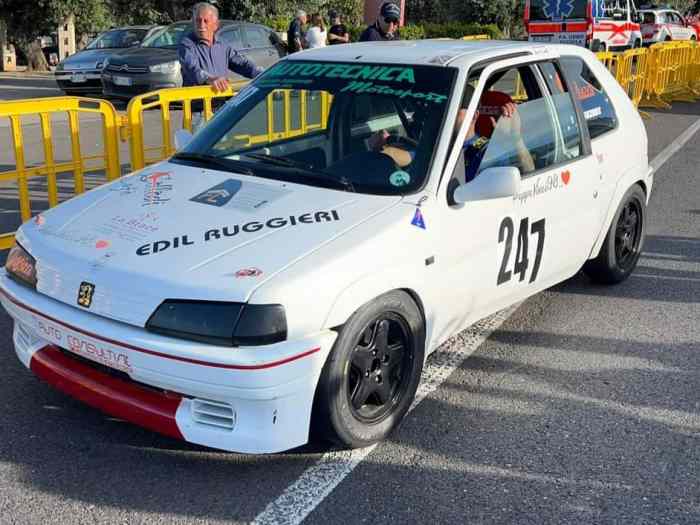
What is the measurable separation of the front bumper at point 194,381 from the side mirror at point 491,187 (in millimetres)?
1113

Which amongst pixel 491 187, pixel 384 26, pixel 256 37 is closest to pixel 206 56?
pixel 384 26

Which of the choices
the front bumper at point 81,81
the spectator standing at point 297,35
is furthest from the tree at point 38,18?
the spectator standing at point 297,35

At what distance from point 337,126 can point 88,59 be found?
47.1ft

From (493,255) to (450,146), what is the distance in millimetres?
602

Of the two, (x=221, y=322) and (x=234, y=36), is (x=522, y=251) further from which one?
(x=234, y=36)

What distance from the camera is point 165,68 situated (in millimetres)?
15828

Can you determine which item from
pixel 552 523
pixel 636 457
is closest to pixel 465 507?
pixel 552 523

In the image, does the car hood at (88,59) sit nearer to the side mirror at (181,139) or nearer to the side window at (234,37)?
the side window at (234,37)

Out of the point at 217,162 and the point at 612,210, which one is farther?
the point at 612,210

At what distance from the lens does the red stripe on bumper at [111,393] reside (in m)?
3.26

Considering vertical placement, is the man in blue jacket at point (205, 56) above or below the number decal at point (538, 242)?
above

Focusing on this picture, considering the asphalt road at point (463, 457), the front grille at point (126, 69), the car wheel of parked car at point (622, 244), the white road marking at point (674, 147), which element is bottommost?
the white road marking at point (674, 147)

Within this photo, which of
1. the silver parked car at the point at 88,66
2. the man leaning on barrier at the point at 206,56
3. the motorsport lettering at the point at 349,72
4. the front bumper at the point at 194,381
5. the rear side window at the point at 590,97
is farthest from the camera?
the silver parked car at the point at 88,66

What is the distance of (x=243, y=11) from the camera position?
29.8m
